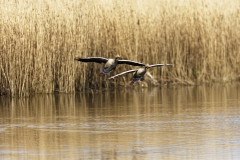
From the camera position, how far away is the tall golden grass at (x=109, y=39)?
16.8 meters

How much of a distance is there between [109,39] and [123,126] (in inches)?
311

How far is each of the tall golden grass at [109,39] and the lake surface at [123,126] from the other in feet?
2.40

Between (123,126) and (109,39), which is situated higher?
(109,39)

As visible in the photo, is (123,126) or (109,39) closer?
(123,126)

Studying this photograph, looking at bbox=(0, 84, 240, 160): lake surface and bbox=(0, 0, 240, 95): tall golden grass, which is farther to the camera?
bbox=(0, 0, 240, 95): tall golden grass

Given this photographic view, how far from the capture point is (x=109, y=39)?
18.9 m

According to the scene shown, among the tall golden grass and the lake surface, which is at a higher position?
the tall golden grass

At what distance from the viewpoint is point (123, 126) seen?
11180 mm

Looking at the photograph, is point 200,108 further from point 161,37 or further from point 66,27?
point 161,37

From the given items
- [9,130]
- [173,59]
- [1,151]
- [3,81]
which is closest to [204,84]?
[173,59]

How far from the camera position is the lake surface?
8.61m

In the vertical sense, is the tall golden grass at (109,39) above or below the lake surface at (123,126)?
above

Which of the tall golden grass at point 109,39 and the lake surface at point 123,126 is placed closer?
the lake surface at point 123,126

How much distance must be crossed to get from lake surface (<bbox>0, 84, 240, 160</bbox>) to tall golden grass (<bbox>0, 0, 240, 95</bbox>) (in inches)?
28.8
